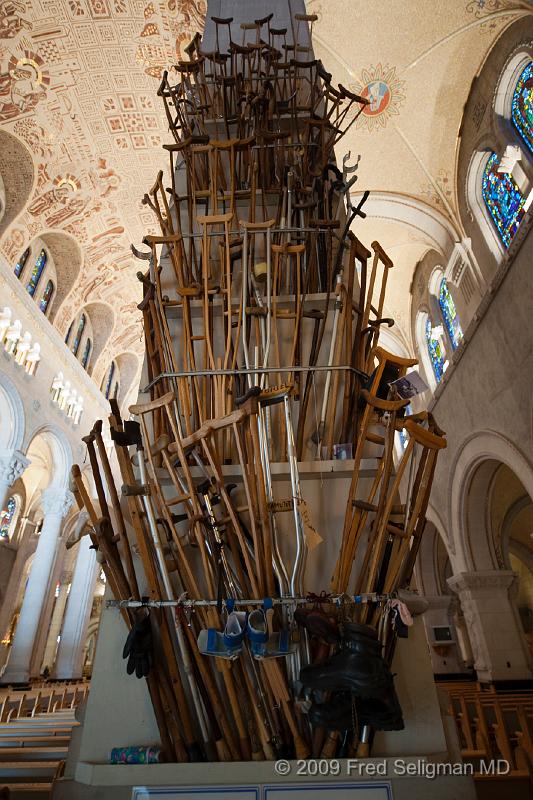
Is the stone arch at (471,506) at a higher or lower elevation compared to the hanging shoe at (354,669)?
higher

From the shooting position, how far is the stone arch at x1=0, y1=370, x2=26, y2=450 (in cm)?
1129

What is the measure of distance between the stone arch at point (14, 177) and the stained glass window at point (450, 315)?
36.7 feet

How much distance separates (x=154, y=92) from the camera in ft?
35.7

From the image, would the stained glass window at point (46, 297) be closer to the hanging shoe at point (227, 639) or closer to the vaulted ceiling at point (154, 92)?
the vaulted ceiling at point (154, 92)

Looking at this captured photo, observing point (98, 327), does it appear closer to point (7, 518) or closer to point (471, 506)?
point (7, 518)

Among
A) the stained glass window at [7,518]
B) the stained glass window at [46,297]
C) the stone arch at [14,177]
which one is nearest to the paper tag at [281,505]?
the stone arch at [14,177]

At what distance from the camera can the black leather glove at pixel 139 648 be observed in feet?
4.21

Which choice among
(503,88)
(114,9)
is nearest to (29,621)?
(114,9)

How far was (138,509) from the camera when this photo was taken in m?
1.50

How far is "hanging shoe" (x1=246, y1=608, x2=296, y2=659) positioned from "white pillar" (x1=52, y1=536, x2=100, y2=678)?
14.3 metres

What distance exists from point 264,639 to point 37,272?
1451 centimetres

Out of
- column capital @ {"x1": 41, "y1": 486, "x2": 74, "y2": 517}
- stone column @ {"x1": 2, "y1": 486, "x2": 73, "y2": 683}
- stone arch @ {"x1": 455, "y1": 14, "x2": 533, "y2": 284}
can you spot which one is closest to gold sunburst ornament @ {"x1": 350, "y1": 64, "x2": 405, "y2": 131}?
stone arch @ {"x1": 455, "y1": 14, "x2": 533, "y2": 284}

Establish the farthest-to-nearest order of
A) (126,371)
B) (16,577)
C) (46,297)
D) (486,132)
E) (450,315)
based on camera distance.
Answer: (126,371) < (16,577) < (46,297) < (450,315) < (486,132)

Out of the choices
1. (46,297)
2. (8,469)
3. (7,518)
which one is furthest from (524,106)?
(7,518)
